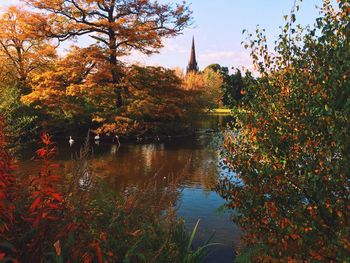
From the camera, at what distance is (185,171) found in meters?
5.64

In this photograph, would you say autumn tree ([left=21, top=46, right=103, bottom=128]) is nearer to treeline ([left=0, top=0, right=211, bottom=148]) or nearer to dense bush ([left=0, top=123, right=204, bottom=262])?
treeline ([left=0, top=0, right=211, bottom=148])

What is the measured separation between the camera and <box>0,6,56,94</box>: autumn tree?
27859 millimetres

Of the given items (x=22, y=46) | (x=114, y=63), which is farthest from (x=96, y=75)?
(x=22, y=46)

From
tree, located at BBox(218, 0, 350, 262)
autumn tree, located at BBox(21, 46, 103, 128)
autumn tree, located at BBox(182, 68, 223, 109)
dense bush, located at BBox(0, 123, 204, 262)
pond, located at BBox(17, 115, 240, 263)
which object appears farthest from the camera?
autumn tree, located at BBox(182, 68, 223, 109)

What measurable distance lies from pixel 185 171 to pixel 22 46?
100 ft

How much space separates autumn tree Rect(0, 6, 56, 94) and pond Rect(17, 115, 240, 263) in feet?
27.4

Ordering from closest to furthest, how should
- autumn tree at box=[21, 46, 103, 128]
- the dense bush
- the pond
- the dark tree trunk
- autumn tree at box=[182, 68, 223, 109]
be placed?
the dense bush < the pond < autumn tree at box=[21, 46, 103, 128] < the dark tree trunk < autumn tree at box=[182, 68, 223, 109]

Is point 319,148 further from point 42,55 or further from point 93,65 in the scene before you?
point 42,55

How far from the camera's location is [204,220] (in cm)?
1132

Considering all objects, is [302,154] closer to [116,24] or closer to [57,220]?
[57,220]

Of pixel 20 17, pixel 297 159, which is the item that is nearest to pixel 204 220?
pixel 297 159

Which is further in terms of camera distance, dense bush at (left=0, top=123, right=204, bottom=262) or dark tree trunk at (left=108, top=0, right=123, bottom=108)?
dark tree trunk at (left=108, top=0, right=123, bottom=108)

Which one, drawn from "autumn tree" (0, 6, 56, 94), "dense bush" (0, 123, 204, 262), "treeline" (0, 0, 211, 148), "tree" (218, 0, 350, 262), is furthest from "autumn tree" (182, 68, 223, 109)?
"dense bush" (0, 123, 204, 262)

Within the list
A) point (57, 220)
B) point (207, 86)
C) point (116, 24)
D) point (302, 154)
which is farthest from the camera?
point (207, 86)
